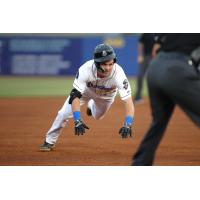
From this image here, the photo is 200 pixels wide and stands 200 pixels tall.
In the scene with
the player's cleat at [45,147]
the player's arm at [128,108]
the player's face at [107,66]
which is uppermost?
the player's face at [107,66]

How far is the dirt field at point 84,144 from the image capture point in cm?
480

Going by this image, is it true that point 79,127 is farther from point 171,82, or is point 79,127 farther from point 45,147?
point 171,82

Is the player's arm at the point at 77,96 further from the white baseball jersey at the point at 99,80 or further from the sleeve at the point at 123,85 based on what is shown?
the sleeve at the point at 123,85

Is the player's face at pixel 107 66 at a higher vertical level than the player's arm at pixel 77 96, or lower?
higher

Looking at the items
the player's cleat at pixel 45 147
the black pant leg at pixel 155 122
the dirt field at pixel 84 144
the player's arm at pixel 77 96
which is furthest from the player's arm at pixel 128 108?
the black pant leg at pixel 155 122

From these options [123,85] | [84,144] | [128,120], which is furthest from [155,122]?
[84,144]

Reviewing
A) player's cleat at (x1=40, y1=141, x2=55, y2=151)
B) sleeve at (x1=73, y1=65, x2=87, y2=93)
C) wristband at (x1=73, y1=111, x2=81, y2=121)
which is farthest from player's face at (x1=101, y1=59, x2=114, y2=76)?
player's cleat at (x1=40, y1=141, x2=55, y2=151)

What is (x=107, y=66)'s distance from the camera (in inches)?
190

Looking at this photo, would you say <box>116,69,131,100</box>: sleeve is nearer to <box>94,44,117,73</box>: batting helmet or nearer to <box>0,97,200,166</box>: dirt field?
<box>94,44,117,73</box>: batting helmet

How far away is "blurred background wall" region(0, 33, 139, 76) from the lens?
Result: 192 inches

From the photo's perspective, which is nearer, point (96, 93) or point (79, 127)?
point (79, 127)

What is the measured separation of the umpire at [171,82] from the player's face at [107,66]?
3.36ft

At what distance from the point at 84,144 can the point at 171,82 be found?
190 cm
